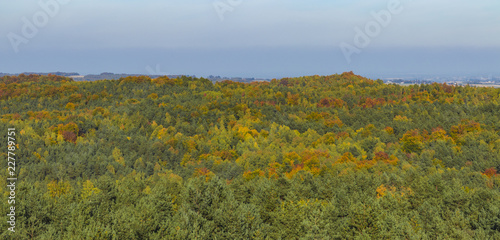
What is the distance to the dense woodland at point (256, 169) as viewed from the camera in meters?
34.8

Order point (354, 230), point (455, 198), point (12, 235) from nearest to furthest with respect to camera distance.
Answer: point (12, 235), point (354, 230), point (455, 198)

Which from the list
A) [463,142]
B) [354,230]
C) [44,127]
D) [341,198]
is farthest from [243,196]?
[44,127]

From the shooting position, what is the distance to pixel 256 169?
89812 millimetres

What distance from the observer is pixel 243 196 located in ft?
162

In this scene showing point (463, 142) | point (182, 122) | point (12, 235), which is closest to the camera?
point (12, 235)

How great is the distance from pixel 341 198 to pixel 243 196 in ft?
42.0

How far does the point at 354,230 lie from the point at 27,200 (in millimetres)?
32307

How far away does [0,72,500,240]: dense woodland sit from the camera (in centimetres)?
3481

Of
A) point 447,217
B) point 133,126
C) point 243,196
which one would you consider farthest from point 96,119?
point 447,217

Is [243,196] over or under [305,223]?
under

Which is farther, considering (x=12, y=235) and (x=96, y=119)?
(x=96, y=119)

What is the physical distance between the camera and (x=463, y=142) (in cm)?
11250

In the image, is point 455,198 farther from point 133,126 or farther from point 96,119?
point 96,119

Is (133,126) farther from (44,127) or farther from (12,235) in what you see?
(12,235)
